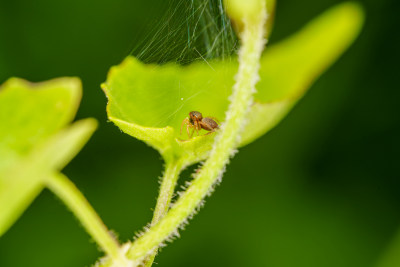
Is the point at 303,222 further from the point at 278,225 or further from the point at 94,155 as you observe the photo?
the point at 94,155

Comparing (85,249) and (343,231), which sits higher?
(343,231)

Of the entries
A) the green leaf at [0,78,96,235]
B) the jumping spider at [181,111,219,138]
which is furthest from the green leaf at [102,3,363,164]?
the green leaf at [0,78,96,235]

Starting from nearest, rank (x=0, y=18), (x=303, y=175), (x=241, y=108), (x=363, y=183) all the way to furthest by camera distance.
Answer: (x=241, y=108) < (x=0, y=18) < (x=363, y=183) < (x=303, y=175)

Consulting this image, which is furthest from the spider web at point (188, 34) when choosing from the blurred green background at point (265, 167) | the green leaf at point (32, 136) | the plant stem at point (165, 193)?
the blurred green background at point (265, 167)

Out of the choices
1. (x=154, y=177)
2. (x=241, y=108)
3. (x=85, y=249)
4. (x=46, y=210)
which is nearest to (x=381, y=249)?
(x=154, y=177)

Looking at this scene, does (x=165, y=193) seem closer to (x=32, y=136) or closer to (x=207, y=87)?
(x=32, y=136)

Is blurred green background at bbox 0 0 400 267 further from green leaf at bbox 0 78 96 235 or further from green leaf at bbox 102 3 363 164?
green leaf at bbox 0 78 96 235

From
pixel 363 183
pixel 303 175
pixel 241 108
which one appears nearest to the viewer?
pixel 241 108
